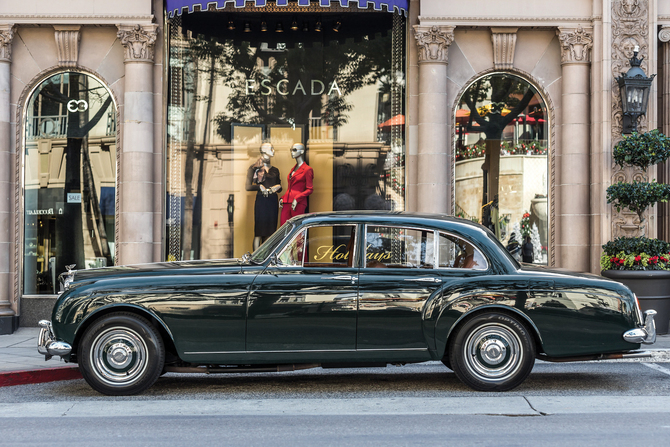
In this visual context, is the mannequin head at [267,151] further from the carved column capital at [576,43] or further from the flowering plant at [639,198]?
the flowering plant at [639,198]

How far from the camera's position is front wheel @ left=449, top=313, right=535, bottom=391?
22.3 feet

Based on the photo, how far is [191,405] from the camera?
21.1 ft

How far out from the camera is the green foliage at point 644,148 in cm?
1111

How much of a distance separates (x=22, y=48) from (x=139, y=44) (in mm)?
2018

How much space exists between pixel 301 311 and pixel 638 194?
674 cm

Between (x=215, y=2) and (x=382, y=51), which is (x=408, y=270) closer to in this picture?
(x=215, y=2)

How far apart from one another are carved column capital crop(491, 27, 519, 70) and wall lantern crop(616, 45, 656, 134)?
1905mm

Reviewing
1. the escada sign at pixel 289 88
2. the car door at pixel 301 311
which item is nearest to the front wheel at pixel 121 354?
the car door at pixel 301 311

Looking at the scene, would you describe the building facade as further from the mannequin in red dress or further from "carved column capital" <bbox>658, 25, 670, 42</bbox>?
the mannequin in red dress

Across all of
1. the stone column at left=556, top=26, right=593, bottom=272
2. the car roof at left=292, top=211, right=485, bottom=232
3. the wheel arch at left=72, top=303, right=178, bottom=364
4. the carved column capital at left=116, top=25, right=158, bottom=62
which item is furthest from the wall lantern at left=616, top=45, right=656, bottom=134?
the wheel arch at left=72, top=303, right=178, bottom=364

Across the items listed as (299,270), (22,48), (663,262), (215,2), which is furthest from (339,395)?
A: (22,48)

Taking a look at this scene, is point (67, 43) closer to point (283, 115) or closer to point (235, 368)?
point (283, 115)

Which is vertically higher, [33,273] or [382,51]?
[382,51]

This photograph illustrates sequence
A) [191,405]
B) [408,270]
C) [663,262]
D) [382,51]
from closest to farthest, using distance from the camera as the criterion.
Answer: [191,405] < [408,270] < [663,262] < [382,51]
